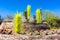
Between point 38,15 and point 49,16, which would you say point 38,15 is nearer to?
point 38,15

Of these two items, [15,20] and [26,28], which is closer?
[15,20]

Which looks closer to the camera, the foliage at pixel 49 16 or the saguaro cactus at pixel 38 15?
the saguaro cactus at pixel 38 15

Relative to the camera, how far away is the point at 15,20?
31.0 ft

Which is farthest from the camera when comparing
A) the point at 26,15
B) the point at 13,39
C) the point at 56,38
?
the point at 26,15

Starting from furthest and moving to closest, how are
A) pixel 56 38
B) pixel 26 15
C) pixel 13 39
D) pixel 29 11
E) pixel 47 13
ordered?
pixel 47 13 < pixel 26 15 < pixel 29 11 < pixel 13 39 < pixel 56 38

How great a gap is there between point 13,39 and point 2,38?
0.37m

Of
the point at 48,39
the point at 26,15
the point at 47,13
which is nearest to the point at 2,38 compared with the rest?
the point at 48,39

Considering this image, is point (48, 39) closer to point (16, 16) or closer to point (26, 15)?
point (16, 16)

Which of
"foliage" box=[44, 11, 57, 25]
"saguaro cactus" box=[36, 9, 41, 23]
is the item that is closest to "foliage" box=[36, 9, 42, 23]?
"saguaro cactus" box=[36, 9, 41, 23]

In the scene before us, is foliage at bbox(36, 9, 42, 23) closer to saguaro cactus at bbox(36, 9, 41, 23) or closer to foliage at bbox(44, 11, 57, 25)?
→ saguaro cactus at bbox(36, 9, 41, 23)

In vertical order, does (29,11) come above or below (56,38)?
above

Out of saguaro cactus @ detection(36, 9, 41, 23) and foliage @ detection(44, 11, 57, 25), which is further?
foliage @ detection(44, 11, 57, 25)

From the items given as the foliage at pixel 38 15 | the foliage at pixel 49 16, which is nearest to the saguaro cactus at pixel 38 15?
the foliage at pixel 38 15

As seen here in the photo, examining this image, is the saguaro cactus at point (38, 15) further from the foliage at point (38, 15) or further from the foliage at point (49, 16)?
the foliage at point (49, 16)
